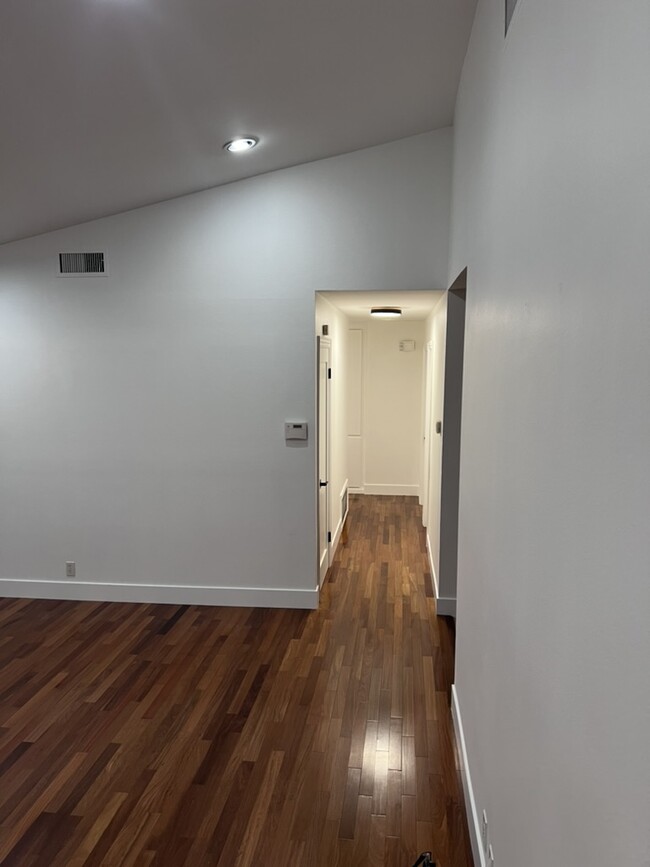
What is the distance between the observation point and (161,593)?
14.3ft

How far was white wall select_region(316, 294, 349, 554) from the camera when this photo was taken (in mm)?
5031

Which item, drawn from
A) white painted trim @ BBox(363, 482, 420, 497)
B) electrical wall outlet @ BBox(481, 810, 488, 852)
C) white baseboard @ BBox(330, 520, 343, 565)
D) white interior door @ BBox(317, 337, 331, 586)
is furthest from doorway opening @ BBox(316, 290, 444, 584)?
electrical wall outlet @ BBox(481, 810, 488, 852)

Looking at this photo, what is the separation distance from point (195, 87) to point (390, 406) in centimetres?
542

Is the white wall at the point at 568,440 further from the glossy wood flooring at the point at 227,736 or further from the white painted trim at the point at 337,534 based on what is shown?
the white painted trim at the point at 337,534

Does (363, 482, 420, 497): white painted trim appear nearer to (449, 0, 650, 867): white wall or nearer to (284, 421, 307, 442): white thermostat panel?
(284, 421, 307, 442): white thermostat panel

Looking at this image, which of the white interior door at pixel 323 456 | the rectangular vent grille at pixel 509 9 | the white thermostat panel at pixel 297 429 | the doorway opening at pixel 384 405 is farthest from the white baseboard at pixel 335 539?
the rectangular vent grille at pixel 509 9

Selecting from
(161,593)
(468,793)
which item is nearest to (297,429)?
(161,593)

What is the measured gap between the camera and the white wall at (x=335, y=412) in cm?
503

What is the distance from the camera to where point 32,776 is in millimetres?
2504

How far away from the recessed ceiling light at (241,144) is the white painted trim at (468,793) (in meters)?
3.16

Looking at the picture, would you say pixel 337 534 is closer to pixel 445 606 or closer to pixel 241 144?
pixel 445 606

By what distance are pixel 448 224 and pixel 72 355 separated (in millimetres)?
2850

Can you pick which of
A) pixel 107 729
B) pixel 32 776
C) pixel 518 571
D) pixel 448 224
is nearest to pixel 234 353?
pixel 448 224

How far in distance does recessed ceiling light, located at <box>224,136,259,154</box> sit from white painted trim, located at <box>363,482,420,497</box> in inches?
204
